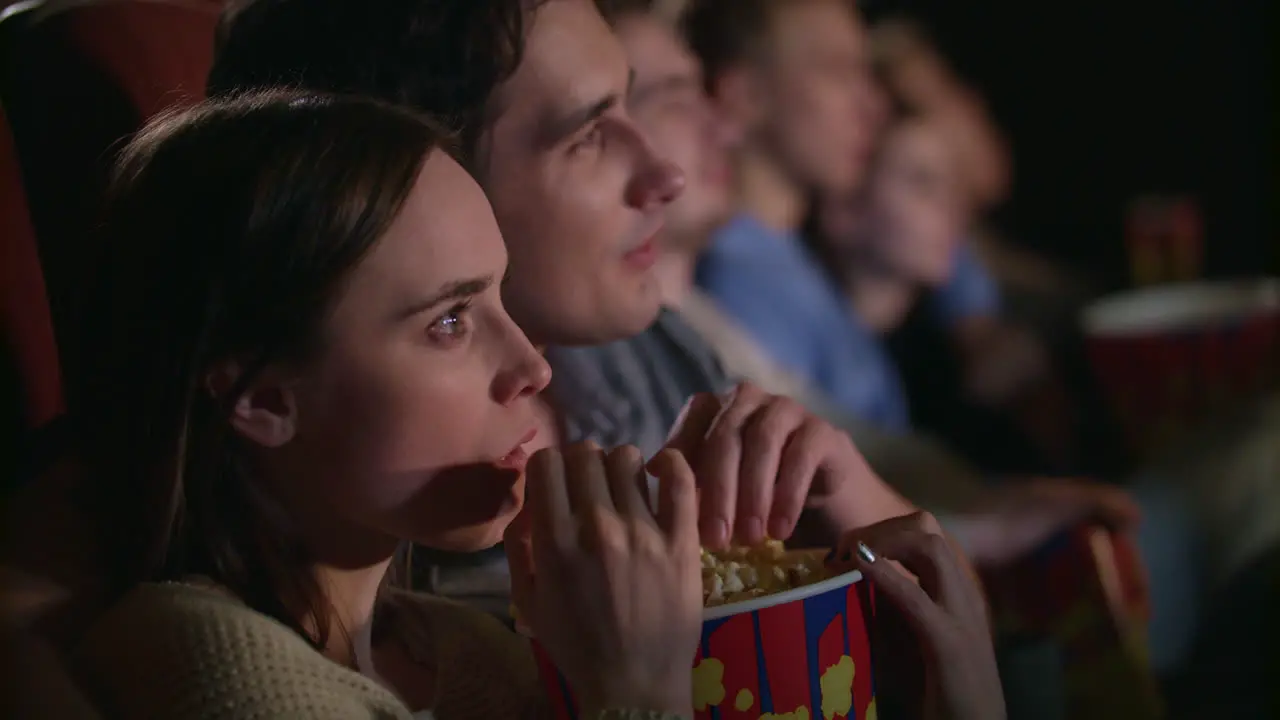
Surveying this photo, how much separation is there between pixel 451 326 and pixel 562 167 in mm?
157

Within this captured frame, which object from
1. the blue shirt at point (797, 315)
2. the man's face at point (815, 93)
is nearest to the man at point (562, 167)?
the blue shirt at point (797, 315)

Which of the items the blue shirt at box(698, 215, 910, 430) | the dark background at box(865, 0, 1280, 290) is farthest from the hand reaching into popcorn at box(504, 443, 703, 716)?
the dark background at box(865, 0, 1280, 290)

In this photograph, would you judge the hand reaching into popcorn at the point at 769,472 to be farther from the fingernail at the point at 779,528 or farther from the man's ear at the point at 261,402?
the man's ear at the point at 261,402

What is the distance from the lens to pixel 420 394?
0.49 m

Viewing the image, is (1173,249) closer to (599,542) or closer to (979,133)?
(979,133)

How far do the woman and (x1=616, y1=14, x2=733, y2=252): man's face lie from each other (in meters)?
→ 0.24

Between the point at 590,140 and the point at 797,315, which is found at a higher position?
the point at 590,140

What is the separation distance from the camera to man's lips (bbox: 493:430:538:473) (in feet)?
1.70

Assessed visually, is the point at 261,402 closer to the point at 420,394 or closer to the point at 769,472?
the point at 420,394

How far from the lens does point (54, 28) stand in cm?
60

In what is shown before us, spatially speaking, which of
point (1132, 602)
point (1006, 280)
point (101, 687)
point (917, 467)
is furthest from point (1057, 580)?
point (1006, 280)

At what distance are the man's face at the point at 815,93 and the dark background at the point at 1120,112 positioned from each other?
9.0 inches

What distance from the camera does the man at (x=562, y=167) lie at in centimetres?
58

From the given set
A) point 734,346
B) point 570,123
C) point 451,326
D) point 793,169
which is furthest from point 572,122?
point 793,169
